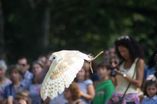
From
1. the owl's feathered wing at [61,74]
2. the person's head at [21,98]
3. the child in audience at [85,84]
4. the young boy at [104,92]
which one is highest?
the child in audience at [85,84]

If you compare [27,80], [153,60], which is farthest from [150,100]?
[27,80]

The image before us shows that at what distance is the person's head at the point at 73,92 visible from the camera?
1326 centimetres

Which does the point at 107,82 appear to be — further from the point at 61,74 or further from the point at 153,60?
the point at 61,74

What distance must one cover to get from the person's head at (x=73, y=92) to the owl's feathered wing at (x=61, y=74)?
9.99 ft

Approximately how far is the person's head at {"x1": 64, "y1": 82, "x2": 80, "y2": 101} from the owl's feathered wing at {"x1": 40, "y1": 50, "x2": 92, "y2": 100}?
3.05 metres

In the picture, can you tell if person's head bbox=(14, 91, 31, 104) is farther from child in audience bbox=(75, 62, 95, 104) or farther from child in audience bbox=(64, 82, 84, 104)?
child in audience bbox=(75, 62, 95, 104)

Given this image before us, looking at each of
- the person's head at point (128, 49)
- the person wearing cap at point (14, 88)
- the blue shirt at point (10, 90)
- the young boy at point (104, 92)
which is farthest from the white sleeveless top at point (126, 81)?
the blue shirt at point (10, 90)

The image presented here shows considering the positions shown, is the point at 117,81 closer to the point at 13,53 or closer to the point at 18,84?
the point at 18,84

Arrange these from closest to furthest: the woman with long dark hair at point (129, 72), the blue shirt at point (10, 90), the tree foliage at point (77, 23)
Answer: the woman with long dark hair at point (129, 72) < the blue shirt at point (10, 90) < the tree foliage at point (77, 23)

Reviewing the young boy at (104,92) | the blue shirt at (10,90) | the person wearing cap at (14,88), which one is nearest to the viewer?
the young boy at (104,92)

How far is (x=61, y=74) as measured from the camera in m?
9.98

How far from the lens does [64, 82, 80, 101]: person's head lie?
13.3 metres

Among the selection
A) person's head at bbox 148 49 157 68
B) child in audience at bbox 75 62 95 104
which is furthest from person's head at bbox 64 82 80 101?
person's head at bbox 148 49 157 68

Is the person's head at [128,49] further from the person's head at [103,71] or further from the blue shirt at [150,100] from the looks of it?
the person's head at [103,71]
